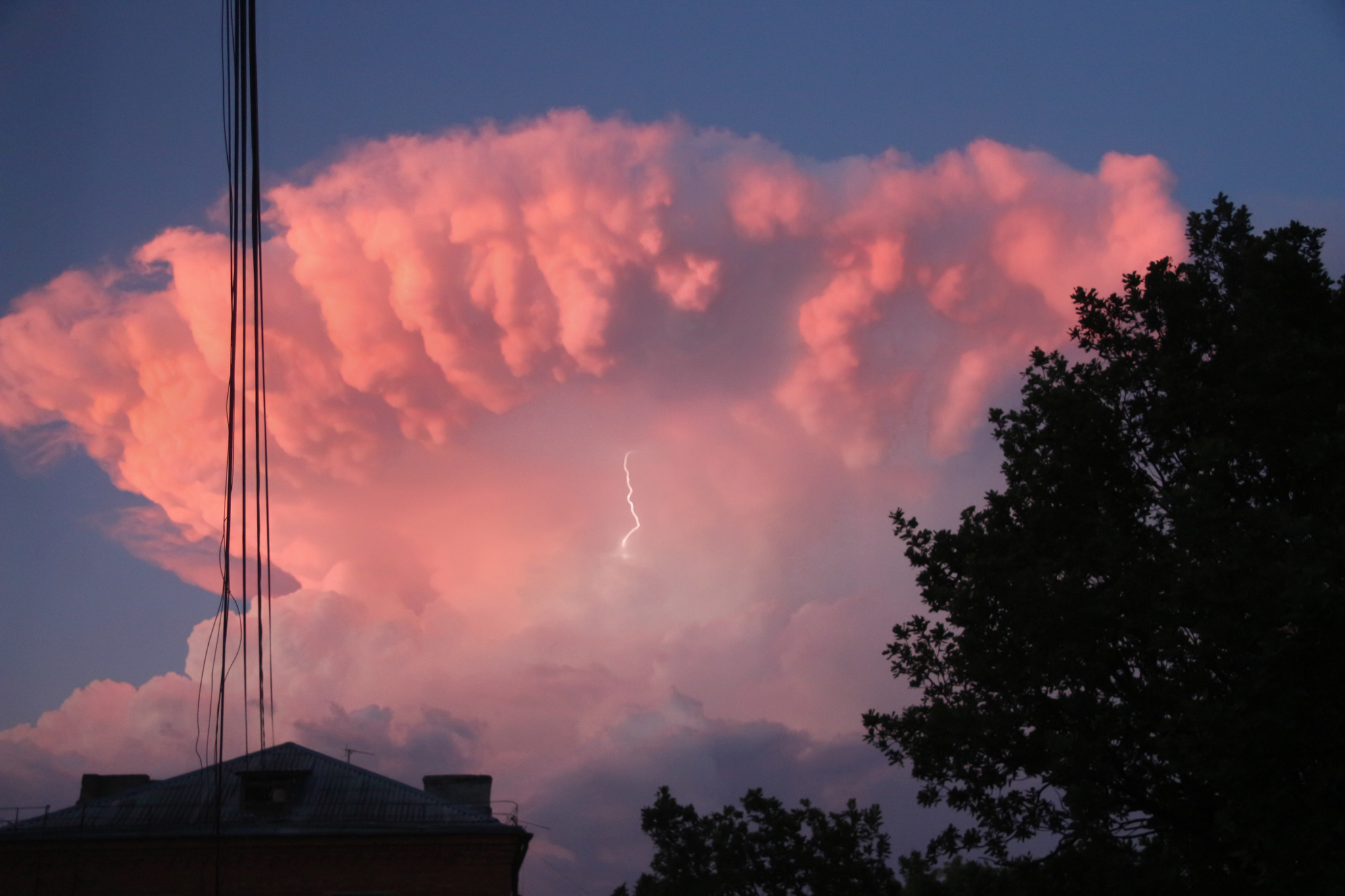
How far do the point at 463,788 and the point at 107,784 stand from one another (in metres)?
11.9

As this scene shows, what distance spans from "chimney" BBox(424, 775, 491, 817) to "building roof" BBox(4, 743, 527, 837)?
3085mm

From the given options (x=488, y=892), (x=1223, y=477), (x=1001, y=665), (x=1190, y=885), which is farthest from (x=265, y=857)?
(x=1223, y=477)

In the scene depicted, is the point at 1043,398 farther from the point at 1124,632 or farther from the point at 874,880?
the point at 874,880

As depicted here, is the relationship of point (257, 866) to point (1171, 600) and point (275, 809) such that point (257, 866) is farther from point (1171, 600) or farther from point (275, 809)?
point (1171, 600)

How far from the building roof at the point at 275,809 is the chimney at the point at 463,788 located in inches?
121

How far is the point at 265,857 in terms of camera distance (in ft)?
91.2

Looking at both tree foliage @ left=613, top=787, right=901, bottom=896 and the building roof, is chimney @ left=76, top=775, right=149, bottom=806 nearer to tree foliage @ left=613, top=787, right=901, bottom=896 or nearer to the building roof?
the building roof

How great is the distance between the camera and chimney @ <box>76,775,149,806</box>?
32938 millimetres

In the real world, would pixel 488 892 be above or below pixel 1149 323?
below

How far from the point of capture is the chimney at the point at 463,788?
3416cm

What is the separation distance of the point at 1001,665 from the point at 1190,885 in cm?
395

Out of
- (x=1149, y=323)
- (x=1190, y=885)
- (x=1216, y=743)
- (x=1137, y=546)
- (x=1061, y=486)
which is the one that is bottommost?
(x=1190, y=885)

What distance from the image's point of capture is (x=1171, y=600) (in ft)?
42.7

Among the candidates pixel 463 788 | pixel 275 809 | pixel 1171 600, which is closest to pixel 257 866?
pixel 275 809
